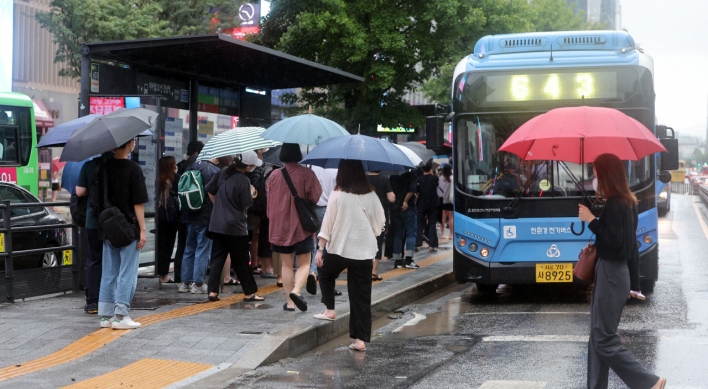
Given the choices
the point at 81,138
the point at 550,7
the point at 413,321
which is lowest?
the point at 413,321

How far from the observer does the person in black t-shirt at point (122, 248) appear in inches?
327

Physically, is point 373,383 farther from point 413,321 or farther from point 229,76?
Result: point 229,76

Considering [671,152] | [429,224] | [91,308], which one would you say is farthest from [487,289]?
[91,308]

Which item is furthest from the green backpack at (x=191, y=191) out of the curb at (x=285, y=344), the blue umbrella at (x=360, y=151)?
the curb at (x=285, y=344)

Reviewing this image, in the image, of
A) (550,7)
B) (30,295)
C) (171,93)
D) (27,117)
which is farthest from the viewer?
(550,7)

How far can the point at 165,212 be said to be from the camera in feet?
36.9

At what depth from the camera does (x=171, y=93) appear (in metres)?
13.2

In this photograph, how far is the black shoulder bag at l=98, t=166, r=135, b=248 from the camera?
26.7ft

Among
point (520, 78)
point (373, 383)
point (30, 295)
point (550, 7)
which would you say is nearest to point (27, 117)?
point (30, 295)

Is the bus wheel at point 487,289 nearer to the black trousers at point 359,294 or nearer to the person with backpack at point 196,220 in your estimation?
the person with backpack at point 196,220

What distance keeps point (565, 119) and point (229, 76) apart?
8654 mm

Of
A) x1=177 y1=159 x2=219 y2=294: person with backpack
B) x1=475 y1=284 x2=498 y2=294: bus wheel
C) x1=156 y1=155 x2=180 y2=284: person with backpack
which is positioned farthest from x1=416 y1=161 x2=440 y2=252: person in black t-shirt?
x1=177 y1=159 x2=219 y2=294: person with backpack

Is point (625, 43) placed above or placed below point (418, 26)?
below

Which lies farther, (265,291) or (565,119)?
(265,291)
